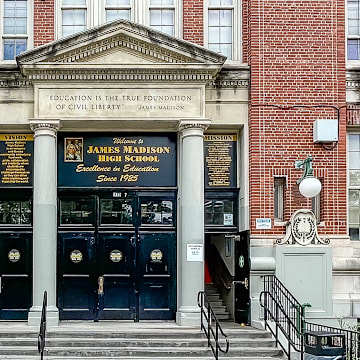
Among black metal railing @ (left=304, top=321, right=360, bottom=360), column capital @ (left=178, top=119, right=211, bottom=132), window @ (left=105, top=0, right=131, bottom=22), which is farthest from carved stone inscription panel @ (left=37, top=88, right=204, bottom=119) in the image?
black metal railing @ (left=304, top=321, right=360, bottom=360)

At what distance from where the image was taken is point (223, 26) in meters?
18.2

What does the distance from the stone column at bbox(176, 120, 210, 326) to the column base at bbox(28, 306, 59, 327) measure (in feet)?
8.34

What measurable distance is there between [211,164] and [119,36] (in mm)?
3431

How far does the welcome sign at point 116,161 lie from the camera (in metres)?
18.0

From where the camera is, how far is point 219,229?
59.3 feet

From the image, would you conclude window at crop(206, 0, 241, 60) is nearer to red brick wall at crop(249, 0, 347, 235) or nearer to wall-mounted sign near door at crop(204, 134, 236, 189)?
red brick wall at crop(249, 0, 347, 235)

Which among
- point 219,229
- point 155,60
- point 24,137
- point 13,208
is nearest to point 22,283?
point 13,208

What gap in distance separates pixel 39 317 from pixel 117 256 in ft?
7.29

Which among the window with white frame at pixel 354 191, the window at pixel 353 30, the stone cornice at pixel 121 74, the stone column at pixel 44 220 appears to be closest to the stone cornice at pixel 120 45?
the stone cornice at pixel 121 74

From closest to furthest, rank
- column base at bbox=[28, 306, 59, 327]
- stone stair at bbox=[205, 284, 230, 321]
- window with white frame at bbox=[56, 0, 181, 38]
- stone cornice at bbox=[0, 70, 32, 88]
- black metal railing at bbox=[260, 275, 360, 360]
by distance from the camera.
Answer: black metal railing at bbox=[260, 275, 360, 360] < column base at bbox=[28, 306, 59, 327] < stone cornice at bbox=[0, 70, 32, 88] < window with white frame at bbox=[56, 0, 181, 38] < stone stair at bbox=[205, 284, 230, 321]

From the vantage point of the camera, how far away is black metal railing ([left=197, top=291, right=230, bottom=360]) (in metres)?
14.2

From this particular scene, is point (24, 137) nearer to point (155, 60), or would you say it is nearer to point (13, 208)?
point (13, 208)

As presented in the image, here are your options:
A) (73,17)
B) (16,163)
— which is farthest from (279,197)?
(73,17)

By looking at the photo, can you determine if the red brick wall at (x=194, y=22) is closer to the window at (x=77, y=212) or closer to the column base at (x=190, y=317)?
the window at (x=77, y=212)
